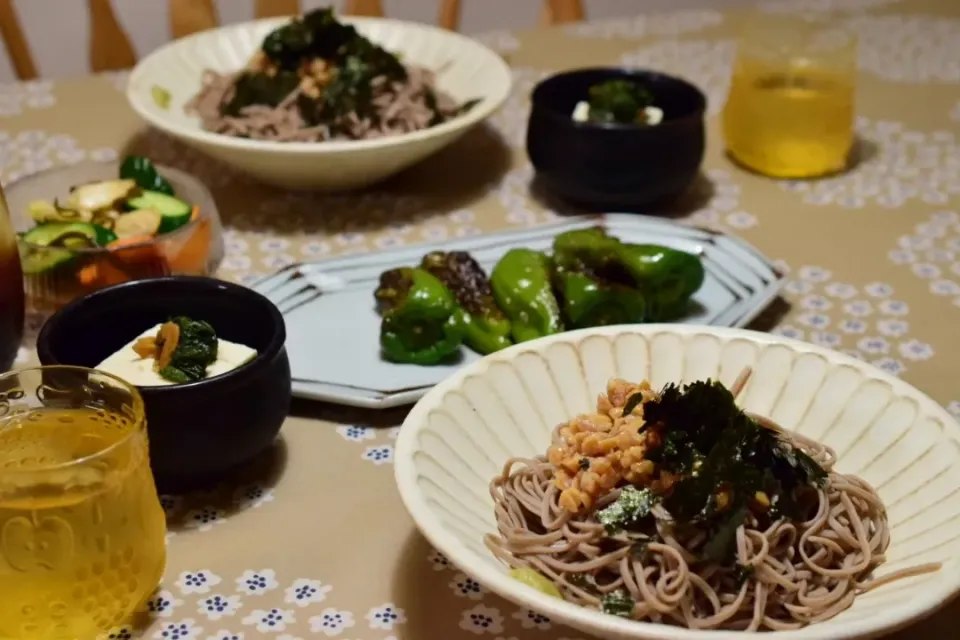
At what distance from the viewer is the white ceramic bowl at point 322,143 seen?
1758 mm

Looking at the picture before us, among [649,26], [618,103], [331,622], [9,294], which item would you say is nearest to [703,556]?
[331,622]

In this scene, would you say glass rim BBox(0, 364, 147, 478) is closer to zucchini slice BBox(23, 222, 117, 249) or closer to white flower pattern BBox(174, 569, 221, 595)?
white flower pattern BBox(174, 569, 221, 595)

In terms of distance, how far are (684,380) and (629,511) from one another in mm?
271

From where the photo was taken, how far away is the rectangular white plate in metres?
1.37

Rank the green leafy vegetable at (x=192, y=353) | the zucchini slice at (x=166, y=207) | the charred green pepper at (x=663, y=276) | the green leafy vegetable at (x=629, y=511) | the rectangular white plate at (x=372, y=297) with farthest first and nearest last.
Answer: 1. the zucchini slice at (x=166, y=207)
2. the charred green pepper at (x=663, y=276)
3. the rectangular white plate at (x=372, y=297)
4. the green leafy vegetable at (x=192, y=353)
5. the green leafy vegetable at (x=629, y=511)

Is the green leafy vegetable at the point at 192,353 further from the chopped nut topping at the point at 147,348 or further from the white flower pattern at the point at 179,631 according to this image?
the white flower pattern at the point at 179,631

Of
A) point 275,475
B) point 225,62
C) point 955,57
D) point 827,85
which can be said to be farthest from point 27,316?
point 955,57

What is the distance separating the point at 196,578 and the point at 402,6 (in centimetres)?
296

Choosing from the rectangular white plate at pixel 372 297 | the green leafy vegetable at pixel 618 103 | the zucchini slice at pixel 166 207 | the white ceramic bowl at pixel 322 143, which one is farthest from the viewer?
the green leafy vegetable at pixel 618 103

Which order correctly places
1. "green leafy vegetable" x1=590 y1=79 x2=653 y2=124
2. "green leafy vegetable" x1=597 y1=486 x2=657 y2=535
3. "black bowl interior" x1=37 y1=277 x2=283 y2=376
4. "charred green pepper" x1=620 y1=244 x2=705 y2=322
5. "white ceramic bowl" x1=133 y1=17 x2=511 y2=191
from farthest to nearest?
"green leafy vegetable" x1=590 y1=79 x2=653 y2=124, "white ceramic bowl" x1=133 y1=17 x2=511 y2=191, "charred green pepper" x1=620 y1=244 x2=705 y2=322, "black bowl interior" x1=37 y1=277 x2=283 y2=376, "green leafy vegetable" x1=597 y1=486 x2=657 y2=535

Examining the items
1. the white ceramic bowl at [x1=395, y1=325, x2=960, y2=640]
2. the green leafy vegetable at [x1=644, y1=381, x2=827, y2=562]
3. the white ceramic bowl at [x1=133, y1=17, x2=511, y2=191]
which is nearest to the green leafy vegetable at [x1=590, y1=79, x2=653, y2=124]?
the white ceramic bowl at [x1=133, y1=17, x2=511, y2=191]

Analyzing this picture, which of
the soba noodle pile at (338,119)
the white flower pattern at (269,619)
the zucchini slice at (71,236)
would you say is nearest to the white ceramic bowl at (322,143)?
the soba noodle pile at (338,119)

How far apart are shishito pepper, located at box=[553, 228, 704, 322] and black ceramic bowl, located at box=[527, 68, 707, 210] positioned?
27 centimetres

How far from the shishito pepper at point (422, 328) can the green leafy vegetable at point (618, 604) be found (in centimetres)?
53
